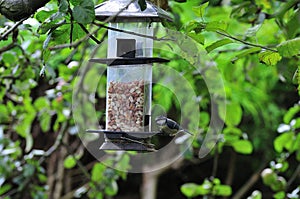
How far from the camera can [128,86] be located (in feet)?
3.58

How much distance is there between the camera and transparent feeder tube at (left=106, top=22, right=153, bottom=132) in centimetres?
107

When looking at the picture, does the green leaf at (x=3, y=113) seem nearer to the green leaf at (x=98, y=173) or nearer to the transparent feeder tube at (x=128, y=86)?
the green leaf at (x=98, y=173)

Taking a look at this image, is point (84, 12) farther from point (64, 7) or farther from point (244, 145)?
point (244, 145)

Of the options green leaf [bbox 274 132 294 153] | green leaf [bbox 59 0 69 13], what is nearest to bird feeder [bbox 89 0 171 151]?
green leaf [bbox 59 0 69 13]

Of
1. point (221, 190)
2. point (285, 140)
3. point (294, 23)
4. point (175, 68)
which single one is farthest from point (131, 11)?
point (221, 190)

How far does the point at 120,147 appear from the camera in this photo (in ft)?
3.38

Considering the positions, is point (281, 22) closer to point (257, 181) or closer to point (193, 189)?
point (193, 189)

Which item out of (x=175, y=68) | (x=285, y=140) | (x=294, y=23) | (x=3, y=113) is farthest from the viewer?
(x=3, y=113)

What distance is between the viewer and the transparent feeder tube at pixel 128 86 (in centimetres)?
107

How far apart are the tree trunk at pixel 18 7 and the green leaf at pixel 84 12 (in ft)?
0.17

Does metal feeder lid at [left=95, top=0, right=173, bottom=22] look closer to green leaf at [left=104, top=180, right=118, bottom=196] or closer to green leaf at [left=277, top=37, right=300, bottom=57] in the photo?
green leaf at [left=277, top=37, right=300, bottom=57]

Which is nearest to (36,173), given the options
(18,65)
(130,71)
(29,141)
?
(29,141)

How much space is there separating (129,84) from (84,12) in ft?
0.98

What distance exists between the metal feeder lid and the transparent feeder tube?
0.08 meters
